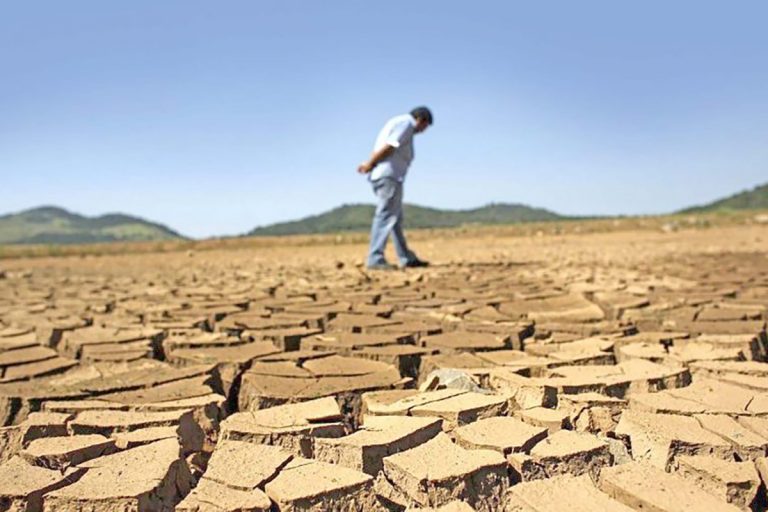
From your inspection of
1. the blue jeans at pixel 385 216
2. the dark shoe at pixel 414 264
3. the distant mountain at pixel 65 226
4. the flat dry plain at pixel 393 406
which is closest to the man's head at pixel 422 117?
the blue jeans at pixel 385 216

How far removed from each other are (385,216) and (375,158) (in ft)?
1.78

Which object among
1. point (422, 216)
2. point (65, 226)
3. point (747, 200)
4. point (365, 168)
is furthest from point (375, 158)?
point (65, 226)

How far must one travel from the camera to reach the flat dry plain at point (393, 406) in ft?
4.07

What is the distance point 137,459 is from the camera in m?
1.37

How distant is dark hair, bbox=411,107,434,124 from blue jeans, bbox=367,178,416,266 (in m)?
0.61

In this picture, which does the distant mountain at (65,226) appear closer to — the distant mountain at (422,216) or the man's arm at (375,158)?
the distant mountain at (422,216)

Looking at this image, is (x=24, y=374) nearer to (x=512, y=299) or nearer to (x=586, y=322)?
(x=586, y=322)

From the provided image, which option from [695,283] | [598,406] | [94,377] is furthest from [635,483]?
[695,283]

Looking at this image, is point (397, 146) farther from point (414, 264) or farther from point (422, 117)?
point (414, 264)

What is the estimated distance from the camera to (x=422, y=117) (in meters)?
5.77

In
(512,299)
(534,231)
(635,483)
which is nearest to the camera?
(635,483)

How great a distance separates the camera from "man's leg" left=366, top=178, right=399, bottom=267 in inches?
231

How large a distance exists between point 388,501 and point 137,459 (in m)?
0.55

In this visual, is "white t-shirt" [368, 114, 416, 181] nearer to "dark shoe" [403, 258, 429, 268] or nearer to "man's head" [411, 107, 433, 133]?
"man's head" [411, 107, 433, 133]
